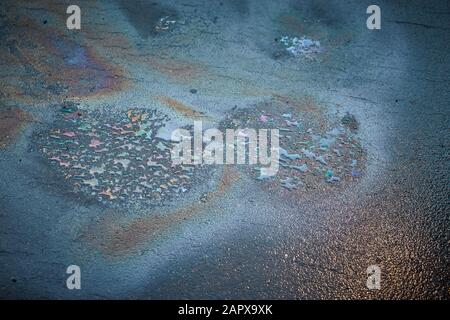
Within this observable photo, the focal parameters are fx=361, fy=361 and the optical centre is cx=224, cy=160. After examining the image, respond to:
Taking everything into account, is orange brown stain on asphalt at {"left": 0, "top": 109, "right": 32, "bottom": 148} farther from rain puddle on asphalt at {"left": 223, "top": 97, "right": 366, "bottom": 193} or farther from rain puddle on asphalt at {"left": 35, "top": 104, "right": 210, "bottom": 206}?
rain puddle on asphalt at {"left": 223, "top": 97, "right": 366, "bottom": 193}

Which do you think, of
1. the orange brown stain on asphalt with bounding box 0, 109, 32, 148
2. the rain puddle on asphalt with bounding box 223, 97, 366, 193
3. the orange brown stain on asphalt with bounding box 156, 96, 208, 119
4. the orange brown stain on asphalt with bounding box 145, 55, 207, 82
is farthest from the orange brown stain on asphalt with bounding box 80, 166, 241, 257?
the orange brown stain on asphalt with bounding box 145, 55, 207, 82

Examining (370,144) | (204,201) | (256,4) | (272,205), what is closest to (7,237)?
(204,201)

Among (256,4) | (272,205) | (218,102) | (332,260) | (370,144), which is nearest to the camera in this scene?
(332,260)

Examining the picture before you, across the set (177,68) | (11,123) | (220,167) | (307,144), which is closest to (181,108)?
(177,68)

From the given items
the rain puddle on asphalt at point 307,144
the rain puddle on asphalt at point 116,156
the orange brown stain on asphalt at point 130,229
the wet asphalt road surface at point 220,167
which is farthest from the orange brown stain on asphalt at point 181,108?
the orange brown stain on asphalt at point 130,229

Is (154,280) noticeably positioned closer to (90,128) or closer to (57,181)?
(57,181)

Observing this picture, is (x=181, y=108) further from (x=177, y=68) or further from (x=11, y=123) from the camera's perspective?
(x=11, y=123)
